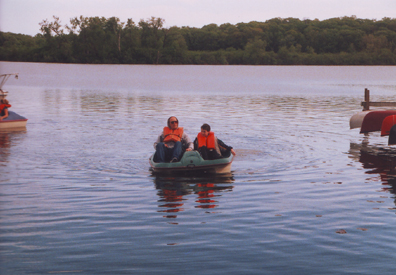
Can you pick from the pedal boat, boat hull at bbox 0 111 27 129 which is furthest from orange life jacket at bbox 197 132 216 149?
boat hull at bbox 0 111 27 129

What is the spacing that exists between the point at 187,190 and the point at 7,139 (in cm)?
1092

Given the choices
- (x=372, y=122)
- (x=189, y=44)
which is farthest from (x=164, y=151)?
(x=189, y=44)

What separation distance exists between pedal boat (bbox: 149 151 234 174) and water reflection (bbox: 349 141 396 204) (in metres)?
4.00

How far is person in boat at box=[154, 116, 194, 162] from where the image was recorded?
13.8 metres

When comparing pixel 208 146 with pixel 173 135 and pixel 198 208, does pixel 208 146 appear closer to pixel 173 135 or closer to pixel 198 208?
pixel 173 135

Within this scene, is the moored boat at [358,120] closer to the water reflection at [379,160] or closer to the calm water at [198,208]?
the calm water at [198,208]

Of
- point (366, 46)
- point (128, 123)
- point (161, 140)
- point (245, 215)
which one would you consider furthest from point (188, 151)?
point (366, 46)

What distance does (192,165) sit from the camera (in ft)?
44.2

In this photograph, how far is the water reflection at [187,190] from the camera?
420 inches

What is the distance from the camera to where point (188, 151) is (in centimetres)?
1352

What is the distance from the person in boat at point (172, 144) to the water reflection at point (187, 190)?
0.57 m

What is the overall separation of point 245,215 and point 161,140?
5.10 metres

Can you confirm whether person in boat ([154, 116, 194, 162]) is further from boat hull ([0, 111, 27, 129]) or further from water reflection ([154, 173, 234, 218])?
boat hull ([0, 111, 27, 129])

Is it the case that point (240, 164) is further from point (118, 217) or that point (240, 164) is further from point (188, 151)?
point (118, 217)
